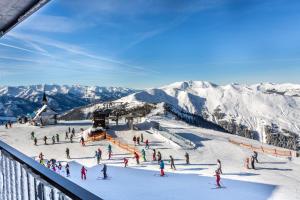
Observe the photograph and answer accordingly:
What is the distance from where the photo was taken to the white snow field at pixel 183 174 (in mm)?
20234

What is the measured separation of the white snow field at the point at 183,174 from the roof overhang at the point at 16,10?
15.3m

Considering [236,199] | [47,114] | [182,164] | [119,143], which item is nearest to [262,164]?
[182,164]

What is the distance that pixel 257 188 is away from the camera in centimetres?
2161

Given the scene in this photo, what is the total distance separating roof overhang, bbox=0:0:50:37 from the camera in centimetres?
367

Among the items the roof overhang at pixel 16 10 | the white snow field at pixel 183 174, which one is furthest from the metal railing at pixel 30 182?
the white snow field at pixel 183 174

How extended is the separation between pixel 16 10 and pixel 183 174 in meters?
22.6

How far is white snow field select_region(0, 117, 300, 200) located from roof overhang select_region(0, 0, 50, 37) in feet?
50.1

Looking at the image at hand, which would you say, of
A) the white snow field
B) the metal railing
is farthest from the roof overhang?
the white snow field

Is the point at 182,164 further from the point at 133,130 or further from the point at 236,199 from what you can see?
the point at 133,130

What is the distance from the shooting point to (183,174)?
2519cm

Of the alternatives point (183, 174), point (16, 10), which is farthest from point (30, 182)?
point (183, 174)

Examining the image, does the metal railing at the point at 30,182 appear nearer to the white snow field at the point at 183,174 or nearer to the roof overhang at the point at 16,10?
the roof overhang at the point at 16,10

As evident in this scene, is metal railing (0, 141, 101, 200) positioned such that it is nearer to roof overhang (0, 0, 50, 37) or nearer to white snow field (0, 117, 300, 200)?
roof overhang (0, 0, 50, 37)

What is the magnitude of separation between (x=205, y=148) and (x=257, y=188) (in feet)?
49.5
